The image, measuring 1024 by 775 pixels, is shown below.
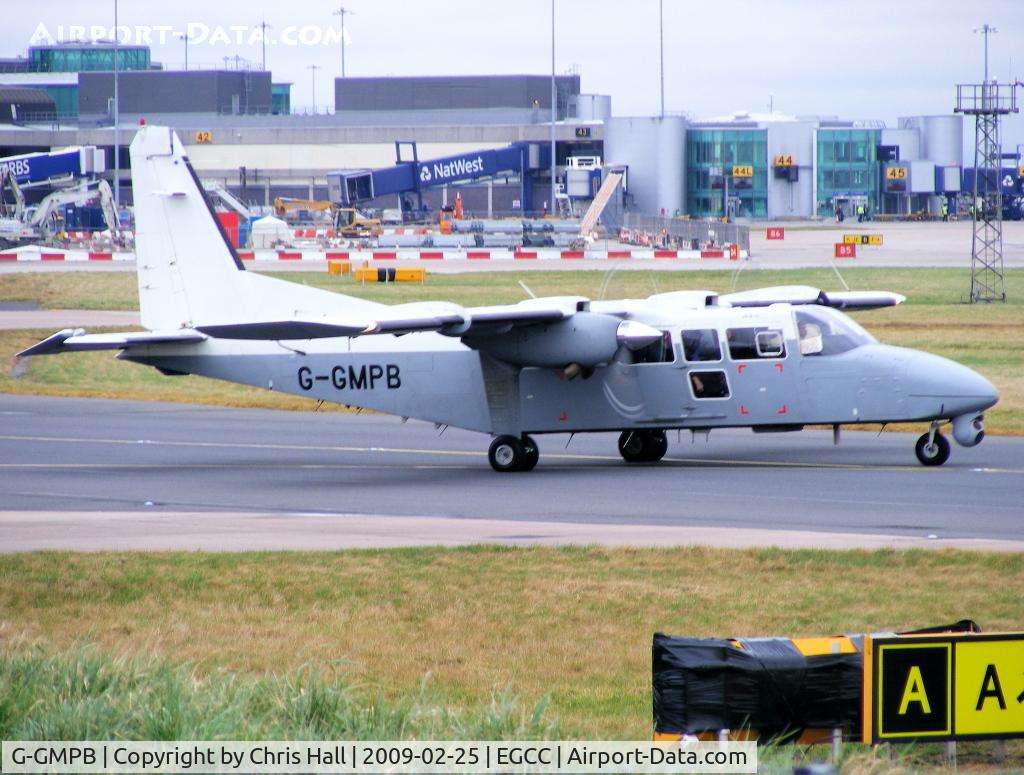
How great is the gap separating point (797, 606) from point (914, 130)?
123m

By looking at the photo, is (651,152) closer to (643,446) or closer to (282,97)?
(282,97)

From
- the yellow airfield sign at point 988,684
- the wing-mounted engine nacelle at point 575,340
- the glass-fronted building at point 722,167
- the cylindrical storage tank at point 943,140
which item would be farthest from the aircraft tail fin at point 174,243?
the cylindrical storage tank at point 943,140

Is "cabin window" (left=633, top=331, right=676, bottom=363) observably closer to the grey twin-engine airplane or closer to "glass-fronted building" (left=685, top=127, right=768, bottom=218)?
the grey twin-engine airplane

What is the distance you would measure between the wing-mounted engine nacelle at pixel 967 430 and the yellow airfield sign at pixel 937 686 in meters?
12.7

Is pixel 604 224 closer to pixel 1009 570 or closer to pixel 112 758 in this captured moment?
pixel 1009 570

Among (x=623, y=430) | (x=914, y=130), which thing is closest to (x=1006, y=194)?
(x=914, y=130)

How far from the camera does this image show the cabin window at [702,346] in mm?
21453

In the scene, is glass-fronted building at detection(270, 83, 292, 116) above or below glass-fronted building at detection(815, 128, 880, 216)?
above

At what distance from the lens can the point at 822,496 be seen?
18.9 metres

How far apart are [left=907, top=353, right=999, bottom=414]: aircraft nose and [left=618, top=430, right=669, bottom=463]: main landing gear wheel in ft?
13.4

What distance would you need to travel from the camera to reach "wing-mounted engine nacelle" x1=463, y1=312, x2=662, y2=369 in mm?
21469

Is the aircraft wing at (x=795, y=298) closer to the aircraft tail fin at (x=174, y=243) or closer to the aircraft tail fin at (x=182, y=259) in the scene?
the aircraft tail fin at (x=182, y=259)

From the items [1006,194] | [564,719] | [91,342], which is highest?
[1006,194]

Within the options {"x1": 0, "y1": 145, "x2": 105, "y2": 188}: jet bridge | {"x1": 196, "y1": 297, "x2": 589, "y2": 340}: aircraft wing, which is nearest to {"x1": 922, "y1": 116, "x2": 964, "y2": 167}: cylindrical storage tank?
{"x1": 0, "y1": 145, "x2": 105, "y2": 188}: jet bridge
